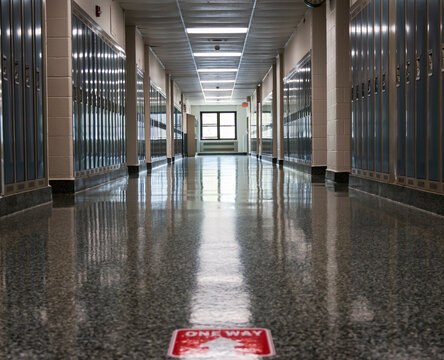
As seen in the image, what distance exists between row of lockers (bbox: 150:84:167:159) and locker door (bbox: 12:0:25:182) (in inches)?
540

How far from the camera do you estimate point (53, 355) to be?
191 centimetres

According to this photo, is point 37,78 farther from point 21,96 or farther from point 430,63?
point 430,63

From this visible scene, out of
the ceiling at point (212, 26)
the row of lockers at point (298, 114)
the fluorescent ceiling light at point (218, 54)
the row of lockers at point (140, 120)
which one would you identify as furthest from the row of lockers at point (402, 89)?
the fluorescent ceiling light at point (218, 54)

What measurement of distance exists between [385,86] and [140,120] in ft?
37.2

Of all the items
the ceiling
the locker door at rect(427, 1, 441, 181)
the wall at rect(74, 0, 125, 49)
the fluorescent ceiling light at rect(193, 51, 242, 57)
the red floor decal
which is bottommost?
the red floor decal

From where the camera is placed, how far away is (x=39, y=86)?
8.01 metres

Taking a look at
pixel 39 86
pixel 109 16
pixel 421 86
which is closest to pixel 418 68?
pixel 421 86

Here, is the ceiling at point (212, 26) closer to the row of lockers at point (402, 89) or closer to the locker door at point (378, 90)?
the row of lockers at point (402, 89)

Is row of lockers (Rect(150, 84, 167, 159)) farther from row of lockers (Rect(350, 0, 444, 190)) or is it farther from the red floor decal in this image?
the red floor decal

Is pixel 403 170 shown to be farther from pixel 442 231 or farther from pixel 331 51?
pixel 331 51

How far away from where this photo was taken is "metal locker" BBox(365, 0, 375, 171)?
9125 millimetres

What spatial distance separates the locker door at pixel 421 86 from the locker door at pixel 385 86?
1415 mm

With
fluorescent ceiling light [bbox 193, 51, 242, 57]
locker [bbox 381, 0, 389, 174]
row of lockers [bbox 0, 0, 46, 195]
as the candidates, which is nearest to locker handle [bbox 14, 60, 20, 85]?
row of lockers [bbox 0, 0, 46, 195]

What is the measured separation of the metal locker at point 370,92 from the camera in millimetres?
9125
